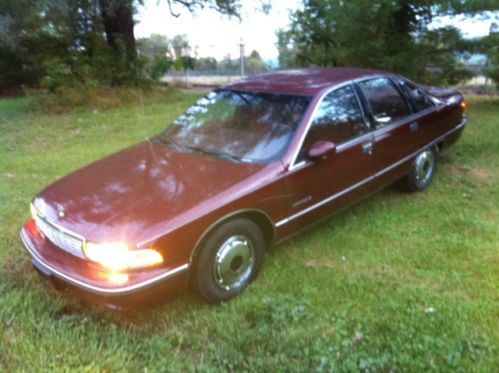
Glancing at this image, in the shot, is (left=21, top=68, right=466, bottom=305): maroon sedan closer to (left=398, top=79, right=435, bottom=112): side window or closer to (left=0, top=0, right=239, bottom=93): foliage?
(left=398, top=79, right=435, bottom=112): side window

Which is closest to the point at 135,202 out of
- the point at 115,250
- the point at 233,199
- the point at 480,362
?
the point at 115,250

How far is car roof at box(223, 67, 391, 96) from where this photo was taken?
4.28 meters

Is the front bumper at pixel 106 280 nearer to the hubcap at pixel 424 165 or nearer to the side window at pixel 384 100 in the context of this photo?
the side window at pixel 384 100

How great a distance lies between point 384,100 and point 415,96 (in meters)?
0.67

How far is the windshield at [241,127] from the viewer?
3877mm

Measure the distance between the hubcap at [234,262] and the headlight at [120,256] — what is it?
53cm

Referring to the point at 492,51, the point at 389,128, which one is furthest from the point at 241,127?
the point at 492,51

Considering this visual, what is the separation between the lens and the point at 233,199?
3355 mm

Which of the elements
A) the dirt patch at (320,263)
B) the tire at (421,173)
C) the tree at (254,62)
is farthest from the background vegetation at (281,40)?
the dirt patch at (320,263)

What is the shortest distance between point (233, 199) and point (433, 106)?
3.16 meters

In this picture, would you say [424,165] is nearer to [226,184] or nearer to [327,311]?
[327,311]

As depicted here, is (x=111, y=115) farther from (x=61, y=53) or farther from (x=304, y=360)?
(x=304, y=360)

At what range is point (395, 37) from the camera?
9.20 m

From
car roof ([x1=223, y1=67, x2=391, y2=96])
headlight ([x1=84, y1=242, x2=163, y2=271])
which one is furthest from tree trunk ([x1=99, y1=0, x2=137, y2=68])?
headlight ([x1=84, y1=242, x2=163, y2=271])
